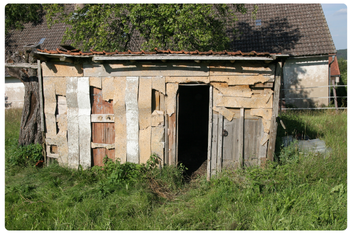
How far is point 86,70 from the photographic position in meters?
5.66

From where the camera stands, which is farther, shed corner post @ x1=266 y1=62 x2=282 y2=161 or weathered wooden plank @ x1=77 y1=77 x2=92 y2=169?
weathered wooden plank @ x1=77 y1=77 x2=92 y2=169

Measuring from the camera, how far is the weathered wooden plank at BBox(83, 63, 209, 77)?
17.4ft

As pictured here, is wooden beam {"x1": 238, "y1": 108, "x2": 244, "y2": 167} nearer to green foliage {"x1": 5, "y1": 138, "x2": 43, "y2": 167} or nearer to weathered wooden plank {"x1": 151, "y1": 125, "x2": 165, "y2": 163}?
weathered wooden plank {"x1": 151, "y1": 125, "x2": 165, "y2": 163}

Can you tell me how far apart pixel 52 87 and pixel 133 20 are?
4968 mm

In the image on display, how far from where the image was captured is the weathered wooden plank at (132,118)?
17.9 ft

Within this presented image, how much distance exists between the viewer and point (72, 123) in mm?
5824

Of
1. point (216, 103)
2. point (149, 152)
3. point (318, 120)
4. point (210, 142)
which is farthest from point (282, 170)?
point (318, 120)

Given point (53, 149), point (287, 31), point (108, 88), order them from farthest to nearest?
point (287, 31) → point (53, 149) → point (108, 88)

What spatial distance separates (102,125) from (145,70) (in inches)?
66.3

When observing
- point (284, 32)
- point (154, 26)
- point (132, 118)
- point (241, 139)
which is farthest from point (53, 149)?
point (284, 32)

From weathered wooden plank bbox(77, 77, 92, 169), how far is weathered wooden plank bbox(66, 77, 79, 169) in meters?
0.09

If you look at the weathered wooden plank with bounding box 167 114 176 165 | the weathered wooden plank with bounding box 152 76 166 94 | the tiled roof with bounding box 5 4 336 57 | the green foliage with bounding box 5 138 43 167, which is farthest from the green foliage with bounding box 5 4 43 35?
the weathered wooden plank with bounding box 167 114 176 165

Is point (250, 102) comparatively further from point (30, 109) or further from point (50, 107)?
point (30, 109)

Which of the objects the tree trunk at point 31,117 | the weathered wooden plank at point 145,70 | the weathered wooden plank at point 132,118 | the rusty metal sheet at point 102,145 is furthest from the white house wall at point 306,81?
the tree trunk at point 31,117
